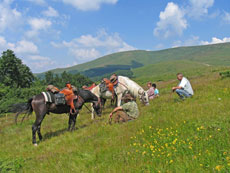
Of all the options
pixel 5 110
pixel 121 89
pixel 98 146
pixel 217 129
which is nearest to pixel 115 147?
pixel 98 146

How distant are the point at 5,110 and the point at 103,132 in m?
38.5

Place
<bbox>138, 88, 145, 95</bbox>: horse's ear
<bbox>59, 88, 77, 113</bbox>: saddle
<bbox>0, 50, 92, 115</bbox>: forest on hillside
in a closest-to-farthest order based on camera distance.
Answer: <bbox>59, 88, 77, 113</bbox>: saddle < <bbox>138, 88, 145, 95</bbox>: horse's ear < <bbox>0, 50, 92, 115</bbox>: forest on hillside

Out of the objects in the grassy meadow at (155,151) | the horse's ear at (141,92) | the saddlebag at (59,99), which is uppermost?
the saddlebag at (59,99)

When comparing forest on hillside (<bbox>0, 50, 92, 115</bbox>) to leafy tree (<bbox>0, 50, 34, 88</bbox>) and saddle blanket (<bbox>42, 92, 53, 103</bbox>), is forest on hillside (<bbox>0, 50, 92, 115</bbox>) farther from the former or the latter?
saddle blanket (<bbox>42, 92, 53, 103</bbox>)

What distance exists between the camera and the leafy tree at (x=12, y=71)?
5050 centimetres

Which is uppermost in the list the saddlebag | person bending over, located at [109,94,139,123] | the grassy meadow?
the saddlebag

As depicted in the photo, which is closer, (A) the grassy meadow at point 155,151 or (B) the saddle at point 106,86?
(A) the grassy meadow at point 155,151

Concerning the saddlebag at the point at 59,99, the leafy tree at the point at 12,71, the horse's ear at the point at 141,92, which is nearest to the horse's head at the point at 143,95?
the horse's ear at the point at 141,92

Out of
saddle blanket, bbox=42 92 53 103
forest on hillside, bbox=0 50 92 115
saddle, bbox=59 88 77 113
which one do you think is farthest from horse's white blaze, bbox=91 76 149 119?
forest on hillside, bbox=0 50 92 115

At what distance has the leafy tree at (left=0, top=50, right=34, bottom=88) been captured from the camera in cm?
5050

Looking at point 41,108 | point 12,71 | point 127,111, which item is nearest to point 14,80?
point 12,71

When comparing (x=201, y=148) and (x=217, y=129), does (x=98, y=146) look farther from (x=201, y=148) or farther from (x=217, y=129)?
(x=217, y=129)

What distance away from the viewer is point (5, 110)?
37312 mm

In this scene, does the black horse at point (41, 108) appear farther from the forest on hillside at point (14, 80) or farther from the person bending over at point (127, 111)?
the forest on hillside at point (14, 80)
